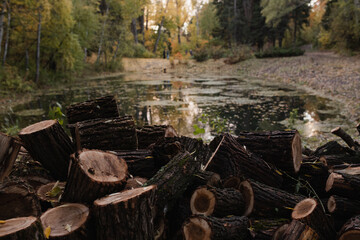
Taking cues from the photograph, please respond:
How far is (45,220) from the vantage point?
5.65 ft

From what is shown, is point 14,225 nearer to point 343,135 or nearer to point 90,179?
point 90,179

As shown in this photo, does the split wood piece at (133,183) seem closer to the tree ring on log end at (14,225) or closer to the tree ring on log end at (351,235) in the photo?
the tree ring on log end at (14,225)

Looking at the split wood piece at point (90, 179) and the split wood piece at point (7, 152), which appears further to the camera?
the split wood piece at point (7, 152)

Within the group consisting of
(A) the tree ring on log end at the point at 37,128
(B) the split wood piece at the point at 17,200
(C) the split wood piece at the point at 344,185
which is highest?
(A) the tree ring on log end at the point at 37,128

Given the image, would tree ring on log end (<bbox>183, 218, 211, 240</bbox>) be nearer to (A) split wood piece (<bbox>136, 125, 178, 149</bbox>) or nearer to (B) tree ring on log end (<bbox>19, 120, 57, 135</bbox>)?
(B) tree ring on log end (<bbox>19, 120, 57, 135</bbox>)

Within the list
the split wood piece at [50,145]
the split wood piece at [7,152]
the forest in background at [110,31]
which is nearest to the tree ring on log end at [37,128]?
the split wood piece at [50,145]

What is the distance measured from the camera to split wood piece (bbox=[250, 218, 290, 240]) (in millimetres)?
2006

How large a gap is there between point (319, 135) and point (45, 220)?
6.56 m

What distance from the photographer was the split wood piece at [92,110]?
3250 millimetres

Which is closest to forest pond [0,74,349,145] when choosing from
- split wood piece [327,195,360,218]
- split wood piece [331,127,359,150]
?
split wood piece [331,127,359,150]

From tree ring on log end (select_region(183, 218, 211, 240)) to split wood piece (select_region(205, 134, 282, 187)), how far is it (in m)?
Result: 0.74

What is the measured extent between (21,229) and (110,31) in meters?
29.3

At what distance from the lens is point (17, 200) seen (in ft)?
5.84

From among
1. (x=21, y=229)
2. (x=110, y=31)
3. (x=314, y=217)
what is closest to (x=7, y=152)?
(x=21, y=229)
